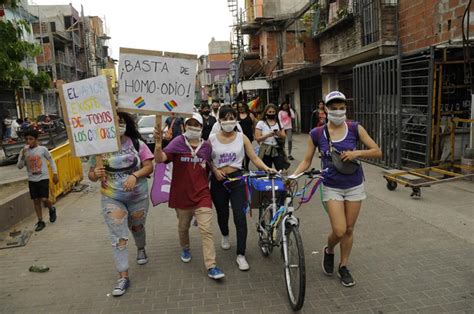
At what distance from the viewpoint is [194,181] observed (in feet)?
13.8

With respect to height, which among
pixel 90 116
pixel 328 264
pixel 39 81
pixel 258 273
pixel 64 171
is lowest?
pixel 258 273

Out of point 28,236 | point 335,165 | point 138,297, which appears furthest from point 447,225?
point 28,236

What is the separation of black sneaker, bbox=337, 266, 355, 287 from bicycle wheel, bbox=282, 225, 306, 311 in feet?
2.07

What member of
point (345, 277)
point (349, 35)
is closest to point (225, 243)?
point (345, 277)

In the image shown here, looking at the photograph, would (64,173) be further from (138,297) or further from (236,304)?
(236,304)

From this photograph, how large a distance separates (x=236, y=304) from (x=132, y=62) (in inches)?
95.2

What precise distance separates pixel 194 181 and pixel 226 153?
448 mm

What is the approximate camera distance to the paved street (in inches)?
144

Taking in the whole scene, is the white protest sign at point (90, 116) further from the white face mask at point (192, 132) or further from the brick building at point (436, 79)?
the brick building at point (436, 79)

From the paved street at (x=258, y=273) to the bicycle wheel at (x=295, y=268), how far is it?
0.47ft

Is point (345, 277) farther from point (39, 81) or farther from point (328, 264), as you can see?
point (39, 81)

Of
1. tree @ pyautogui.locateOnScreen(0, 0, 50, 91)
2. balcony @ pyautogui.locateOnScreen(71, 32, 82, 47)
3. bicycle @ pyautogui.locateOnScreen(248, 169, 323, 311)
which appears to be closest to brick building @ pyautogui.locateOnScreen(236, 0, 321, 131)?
tree @ pyautogui.locateOnScreen(0, 0, 50, 91)

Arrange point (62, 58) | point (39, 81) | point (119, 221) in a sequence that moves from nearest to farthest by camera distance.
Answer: point (119, 221) < point (39, 81) < point (62, 58)

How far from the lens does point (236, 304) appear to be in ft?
12.0
